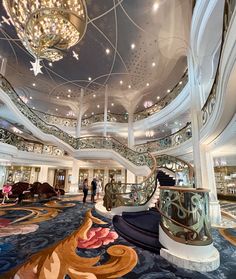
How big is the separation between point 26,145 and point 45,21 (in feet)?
28.7

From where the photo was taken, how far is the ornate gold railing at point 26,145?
351 inches

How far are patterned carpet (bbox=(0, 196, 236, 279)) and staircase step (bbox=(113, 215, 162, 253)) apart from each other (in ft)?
0.45

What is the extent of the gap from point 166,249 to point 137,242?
64 centimetres

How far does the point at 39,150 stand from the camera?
39.0ft

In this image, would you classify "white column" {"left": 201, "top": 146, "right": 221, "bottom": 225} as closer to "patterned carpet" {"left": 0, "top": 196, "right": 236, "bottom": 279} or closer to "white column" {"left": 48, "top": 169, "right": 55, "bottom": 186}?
"patterned carpet" {"left": 0, "top": 196, "right": 236, "bottom": 279}

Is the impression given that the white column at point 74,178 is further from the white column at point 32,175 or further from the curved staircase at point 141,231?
the curved staircase at point 141,231

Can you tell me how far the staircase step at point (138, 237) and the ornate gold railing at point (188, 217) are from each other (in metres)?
0.38

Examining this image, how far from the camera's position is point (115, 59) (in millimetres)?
9484

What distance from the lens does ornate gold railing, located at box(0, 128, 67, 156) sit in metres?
8.91

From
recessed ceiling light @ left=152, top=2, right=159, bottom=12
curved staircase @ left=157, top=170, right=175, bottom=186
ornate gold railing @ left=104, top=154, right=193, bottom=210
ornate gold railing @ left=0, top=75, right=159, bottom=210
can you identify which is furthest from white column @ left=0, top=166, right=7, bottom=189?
recessed ceiling light @ left=152, top=2, right=159, bottom=12

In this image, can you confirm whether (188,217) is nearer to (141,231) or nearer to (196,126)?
(141,231)

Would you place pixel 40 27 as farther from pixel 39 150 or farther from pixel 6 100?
pixel 39 150

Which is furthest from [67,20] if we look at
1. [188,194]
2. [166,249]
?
[166,249]

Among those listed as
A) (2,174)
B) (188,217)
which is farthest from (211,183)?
(2,174)
